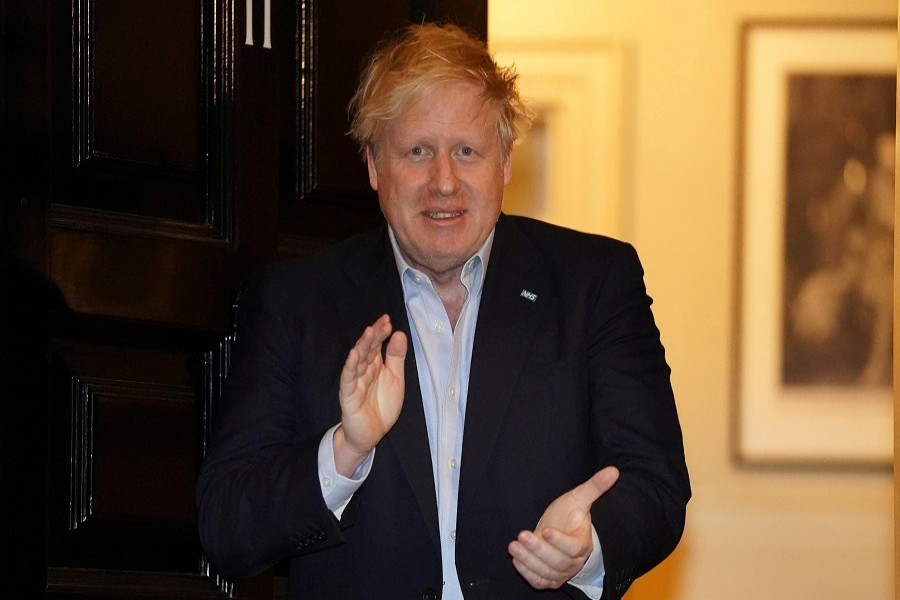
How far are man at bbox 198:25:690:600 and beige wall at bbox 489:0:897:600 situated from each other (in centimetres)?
217

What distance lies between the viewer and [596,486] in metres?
1.95

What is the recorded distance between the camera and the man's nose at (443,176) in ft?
7.31

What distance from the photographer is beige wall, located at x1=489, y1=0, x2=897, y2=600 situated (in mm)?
4430

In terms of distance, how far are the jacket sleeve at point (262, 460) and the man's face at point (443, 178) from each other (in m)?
0.26

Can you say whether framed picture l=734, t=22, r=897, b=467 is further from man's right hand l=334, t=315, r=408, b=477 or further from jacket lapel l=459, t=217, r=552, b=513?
man's right hand l=334, t=315, r=408, b=477

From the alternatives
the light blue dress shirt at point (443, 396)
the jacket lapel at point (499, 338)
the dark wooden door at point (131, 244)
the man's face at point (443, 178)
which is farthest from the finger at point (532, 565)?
the dark wooden door at point (131, 244)

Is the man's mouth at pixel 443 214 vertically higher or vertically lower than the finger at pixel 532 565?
higher

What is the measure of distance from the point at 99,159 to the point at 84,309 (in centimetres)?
26

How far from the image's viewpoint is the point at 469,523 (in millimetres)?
2125

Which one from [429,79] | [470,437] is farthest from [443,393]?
[429,79]

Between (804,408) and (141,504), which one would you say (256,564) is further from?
(804,408)

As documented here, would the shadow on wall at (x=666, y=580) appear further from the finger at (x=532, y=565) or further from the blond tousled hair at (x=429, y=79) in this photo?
the finger at (x=532, y=565)

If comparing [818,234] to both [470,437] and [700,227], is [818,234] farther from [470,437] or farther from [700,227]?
[470,437]

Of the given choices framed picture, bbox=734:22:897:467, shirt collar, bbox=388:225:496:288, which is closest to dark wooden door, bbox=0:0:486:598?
shirt collar, bbox=388:225:496:288
